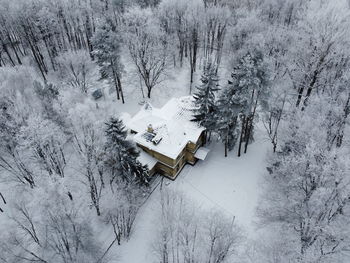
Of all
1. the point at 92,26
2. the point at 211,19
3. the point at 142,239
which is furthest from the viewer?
the point at 92,26

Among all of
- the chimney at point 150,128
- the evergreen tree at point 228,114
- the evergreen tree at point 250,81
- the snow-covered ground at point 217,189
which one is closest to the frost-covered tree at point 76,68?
the chimney at point 150,128

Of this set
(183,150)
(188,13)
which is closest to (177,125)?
(183,150)

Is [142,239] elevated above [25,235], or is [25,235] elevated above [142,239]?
[25,235]

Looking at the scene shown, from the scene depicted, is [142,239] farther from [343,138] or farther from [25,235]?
[343,138]

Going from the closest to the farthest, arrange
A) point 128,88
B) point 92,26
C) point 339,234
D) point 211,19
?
point 339,234 < point 128,88 < point 211,19 < point 92,26

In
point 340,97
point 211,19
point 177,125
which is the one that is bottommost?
point 177,125

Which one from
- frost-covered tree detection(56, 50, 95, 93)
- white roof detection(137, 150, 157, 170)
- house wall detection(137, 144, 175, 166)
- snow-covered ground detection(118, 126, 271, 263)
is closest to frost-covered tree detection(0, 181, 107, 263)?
snow-covered ground detection(118, 126, 271, 263)

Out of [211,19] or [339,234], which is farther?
[211,19]

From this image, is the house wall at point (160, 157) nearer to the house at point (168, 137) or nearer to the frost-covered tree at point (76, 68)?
the house at point (168, 137)
